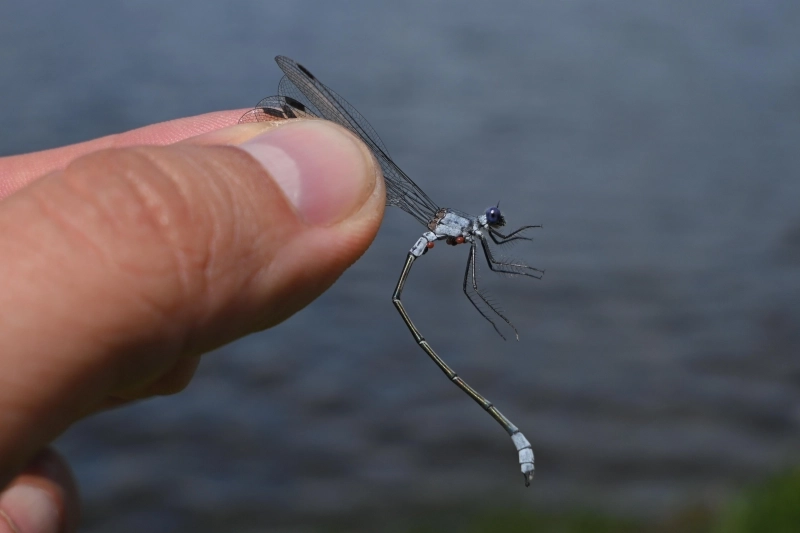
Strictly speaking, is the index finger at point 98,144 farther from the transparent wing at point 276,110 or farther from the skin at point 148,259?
the skin at point 148,259

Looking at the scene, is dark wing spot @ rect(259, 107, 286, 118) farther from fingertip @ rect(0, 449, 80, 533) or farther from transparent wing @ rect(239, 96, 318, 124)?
fingertip @ rect(0, 449, 80, 533)

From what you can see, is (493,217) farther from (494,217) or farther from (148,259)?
(148,259)

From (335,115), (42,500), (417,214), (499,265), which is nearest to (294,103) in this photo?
(335,115)

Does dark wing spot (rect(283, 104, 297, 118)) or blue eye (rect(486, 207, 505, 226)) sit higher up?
dark wing spot (rect(283, 104, 297, 118))

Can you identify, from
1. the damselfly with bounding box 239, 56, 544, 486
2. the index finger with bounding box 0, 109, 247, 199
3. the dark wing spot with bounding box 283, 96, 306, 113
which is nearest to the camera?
the damselfly with bounding box 239, 56, 544, 486

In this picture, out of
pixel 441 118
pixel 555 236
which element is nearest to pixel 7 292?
pixel 555 236

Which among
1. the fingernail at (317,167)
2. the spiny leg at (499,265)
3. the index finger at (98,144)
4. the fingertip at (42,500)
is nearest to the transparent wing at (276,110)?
the index finger at (98,144)

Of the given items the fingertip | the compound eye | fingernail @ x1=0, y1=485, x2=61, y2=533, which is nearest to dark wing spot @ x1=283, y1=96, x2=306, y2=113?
the compound eye
